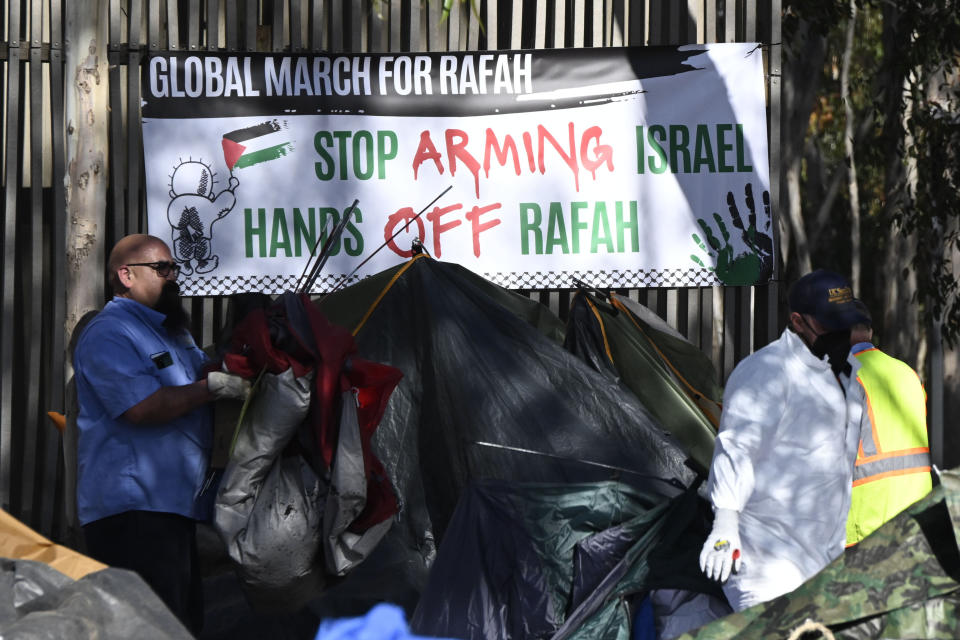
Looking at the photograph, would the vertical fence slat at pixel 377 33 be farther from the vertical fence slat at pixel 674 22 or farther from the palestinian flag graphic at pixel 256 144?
the vertical fence slat at pixel 674 22

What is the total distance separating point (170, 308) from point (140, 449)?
1.82 ft

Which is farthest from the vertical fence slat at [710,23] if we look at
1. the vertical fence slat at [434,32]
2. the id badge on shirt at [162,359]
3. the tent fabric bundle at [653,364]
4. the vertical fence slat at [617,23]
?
the id badge on shirt at [162,359]

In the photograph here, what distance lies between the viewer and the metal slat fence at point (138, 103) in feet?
23.4

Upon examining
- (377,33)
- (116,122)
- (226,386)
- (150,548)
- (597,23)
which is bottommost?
(150,548)

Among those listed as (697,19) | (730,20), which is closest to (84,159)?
(697,19)

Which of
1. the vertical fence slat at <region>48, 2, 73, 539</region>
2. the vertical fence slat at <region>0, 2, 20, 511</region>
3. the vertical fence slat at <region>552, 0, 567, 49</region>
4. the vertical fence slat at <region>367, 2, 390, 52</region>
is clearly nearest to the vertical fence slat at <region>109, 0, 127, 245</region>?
the vertical fence slat at <region>48, 2, 73, 539</region>

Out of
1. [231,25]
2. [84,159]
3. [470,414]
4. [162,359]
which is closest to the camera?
[162,359]

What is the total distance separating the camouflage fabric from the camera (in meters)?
2.96

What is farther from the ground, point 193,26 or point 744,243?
point 193,26

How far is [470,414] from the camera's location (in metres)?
5.80

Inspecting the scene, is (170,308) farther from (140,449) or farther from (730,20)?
(730,20)

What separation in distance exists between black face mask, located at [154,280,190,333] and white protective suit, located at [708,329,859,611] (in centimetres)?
199

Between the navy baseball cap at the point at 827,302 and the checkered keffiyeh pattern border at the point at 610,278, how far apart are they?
2.46 meters

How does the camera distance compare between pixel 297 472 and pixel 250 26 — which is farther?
pixel 250 26
